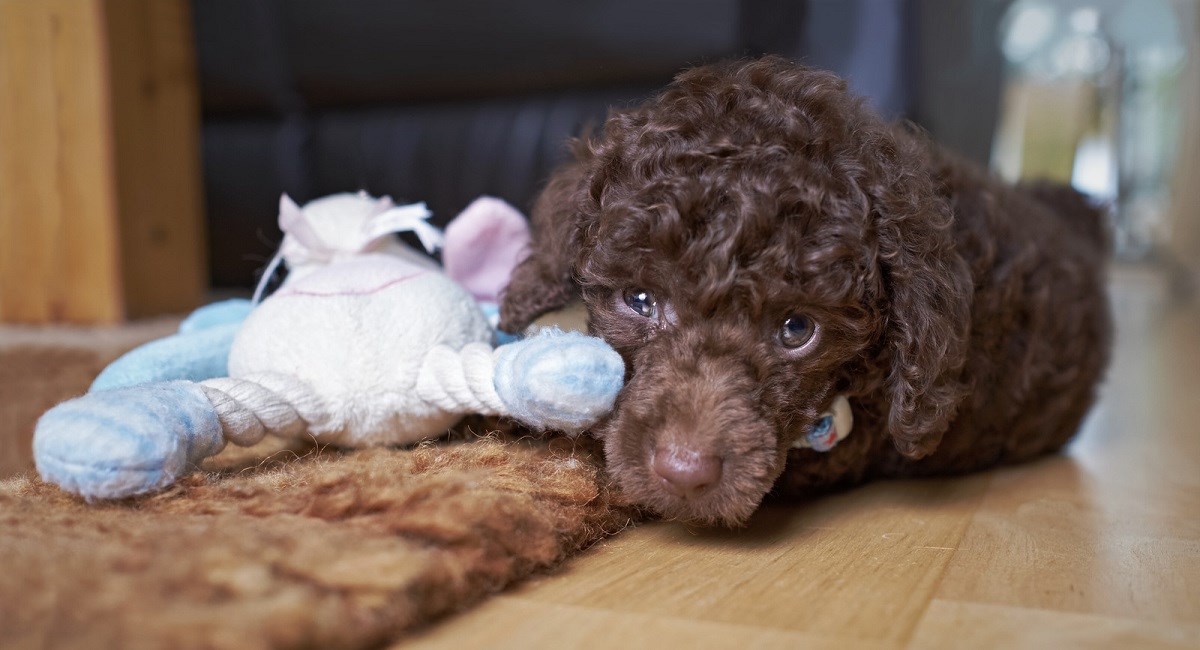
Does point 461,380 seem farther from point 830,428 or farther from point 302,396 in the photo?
point 830,428

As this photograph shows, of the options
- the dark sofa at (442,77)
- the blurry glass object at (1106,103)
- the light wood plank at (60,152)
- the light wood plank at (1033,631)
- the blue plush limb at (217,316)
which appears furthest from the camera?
the blurry glass object at (1106,103)

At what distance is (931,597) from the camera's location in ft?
4.20

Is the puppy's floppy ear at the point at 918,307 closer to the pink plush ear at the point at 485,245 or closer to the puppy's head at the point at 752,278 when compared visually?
the puppy's head at the point at 752,278

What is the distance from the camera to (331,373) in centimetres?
166

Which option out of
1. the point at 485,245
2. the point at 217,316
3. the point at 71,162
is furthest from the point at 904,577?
the point at 71,162

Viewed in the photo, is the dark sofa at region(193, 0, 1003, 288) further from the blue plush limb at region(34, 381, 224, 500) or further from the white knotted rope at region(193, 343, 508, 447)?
the blue plush limb at region(34, 381, 224, 500)

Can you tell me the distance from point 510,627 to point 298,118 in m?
3.68

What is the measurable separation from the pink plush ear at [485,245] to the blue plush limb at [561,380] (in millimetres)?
683

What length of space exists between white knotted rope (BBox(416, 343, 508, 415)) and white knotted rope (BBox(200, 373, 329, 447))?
19 cm

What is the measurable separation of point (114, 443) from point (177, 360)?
606 millimetres

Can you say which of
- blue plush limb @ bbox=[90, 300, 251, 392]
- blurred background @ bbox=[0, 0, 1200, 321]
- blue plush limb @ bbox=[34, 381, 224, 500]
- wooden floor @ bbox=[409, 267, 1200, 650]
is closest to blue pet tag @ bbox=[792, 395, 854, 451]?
wooden floor @ bbox=[409, 267, 1200, 650]

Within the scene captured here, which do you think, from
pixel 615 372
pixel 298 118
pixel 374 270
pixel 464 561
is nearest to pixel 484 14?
pixel 298 118

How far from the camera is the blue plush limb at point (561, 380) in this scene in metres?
1.47

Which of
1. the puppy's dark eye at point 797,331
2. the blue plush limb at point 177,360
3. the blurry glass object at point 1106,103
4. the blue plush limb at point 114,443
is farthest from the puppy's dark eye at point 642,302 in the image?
the blurry glass object at point 1106,103
